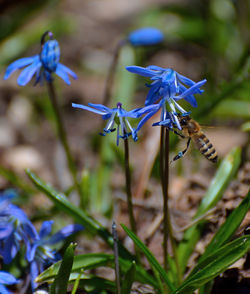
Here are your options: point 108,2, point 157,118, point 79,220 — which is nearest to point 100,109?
point 79,220

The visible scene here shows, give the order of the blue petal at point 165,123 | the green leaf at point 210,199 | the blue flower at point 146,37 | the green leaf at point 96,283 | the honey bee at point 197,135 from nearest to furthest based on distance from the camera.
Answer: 1. the blue petal at point 165,123
2. the honey bee at point 197,135
3. the green leaf at point 96,283
4. the green leaf at point 210,199
5. the blue flower at point 146,37

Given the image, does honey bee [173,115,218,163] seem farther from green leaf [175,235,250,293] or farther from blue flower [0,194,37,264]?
blue flower [0,194,37,264]

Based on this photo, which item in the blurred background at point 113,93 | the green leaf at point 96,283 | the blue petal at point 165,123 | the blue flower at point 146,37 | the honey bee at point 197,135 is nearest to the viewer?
the blue petal at point 165,123

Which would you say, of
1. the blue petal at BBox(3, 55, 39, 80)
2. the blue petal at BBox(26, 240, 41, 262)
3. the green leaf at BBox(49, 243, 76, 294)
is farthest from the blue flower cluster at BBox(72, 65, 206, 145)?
the blue petal at BBox(26, 240, 41, 262)

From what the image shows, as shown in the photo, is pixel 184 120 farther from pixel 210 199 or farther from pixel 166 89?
pixel 210 199

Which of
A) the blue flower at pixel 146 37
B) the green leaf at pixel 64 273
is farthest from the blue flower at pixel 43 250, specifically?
the blue flower at pixel 146 37

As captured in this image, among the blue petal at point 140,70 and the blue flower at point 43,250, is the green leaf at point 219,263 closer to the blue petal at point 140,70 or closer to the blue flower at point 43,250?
the blue flower at point 43,250

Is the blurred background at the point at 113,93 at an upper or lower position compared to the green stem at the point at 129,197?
upper
